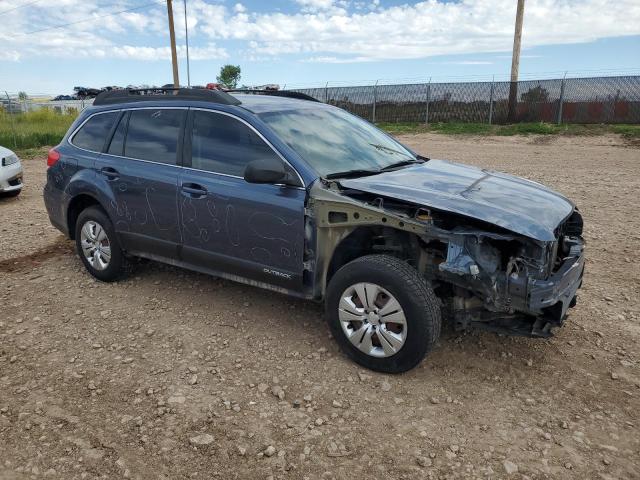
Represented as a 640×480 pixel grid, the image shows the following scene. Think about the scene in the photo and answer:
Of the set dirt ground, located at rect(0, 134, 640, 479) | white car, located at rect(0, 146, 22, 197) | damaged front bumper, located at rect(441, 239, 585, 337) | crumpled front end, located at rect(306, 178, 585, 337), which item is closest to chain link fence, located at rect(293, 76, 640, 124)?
dirt ground, located at rect(0, 134, 640, 479)

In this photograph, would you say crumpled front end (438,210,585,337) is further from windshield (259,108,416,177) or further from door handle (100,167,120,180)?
door handle (100,167,120,180)

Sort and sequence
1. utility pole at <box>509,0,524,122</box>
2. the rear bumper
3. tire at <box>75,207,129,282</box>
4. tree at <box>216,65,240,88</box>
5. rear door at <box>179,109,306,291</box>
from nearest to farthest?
1. rear door at <box>179,109,306,291</box>
2. tire at <box>75,207,129,282</box>
3. the rear bumper
4. utility pole at <box>509,0,524,122</box>
5. tree at <box>216,65,240,88</box>

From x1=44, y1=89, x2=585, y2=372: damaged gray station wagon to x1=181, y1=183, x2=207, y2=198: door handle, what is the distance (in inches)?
0.5

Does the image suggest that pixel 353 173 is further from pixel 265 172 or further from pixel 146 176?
pixel 146 176

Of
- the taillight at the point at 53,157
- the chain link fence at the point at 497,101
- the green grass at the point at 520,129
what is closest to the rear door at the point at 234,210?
the taillight at the point at 53,157

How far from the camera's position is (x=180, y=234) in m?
4.54

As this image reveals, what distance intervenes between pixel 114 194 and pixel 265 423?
2760 millimetres

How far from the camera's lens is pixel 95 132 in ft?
17.4

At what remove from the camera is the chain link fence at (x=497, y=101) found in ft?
68.3

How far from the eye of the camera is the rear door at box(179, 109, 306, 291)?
3.90m

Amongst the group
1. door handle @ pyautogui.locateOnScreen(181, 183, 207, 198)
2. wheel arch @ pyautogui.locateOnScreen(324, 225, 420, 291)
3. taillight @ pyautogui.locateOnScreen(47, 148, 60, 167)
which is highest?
taillight @ pyautogui.locateOnScreen(47, 148, 60, 167)

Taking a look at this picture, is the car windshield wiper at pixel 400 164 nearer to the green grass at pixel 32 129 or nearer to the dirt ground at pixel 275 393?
the dirt ground at pixel 275 393

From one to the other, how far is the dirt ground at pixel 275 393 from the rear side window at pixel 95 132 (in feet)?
4.42

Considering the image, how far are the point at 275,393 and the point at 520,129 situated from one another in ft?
65.9
